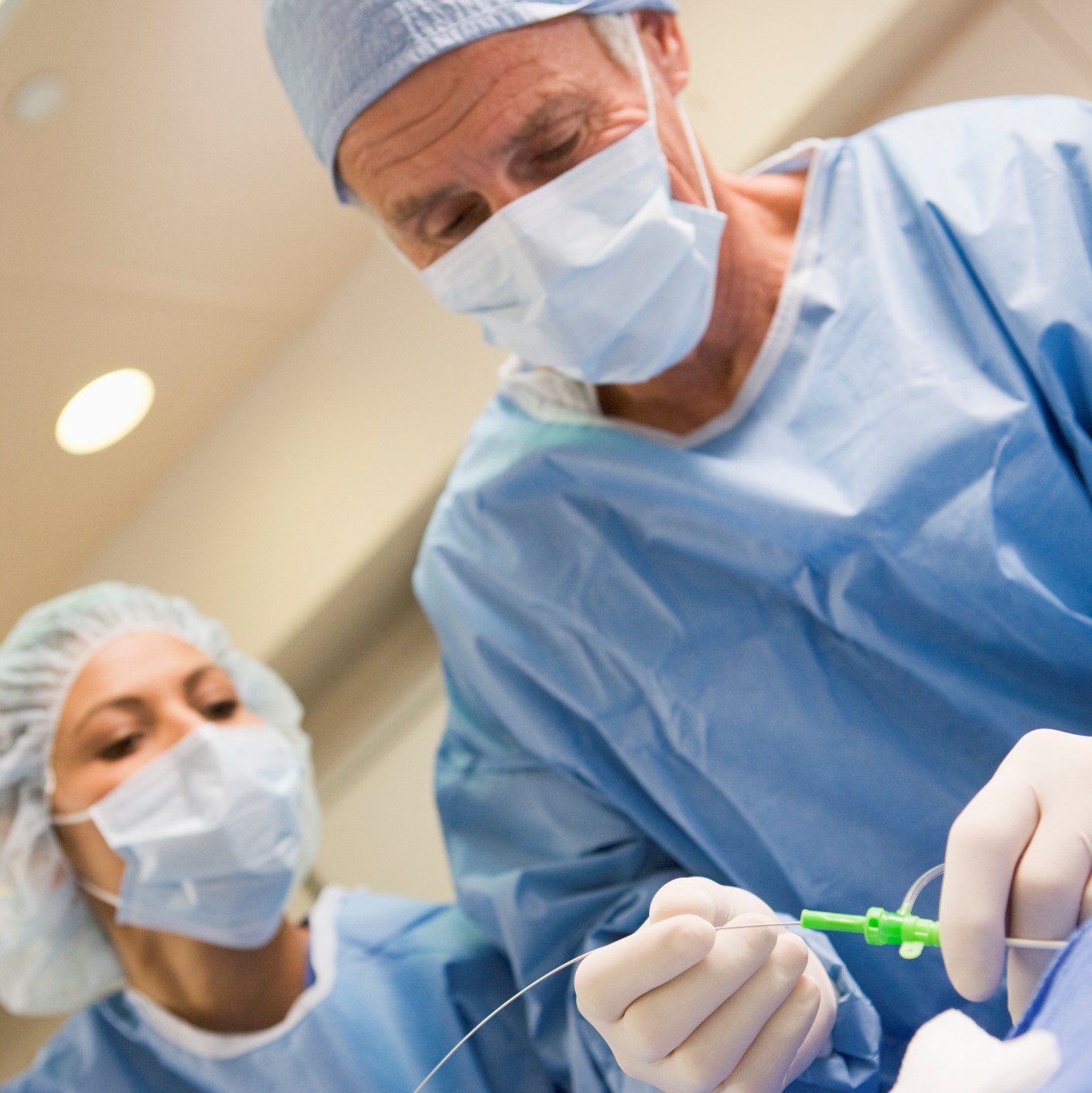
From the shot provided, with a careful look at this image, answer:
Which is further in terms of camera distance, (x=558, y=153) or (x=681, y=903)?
(x=558, y=153)

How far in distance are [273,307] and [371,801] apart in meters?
0.94

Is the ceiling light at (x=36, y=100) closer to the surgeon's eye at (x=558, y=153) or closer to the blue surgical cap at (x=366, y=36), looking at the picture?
the blue surgical cap at (x=366, y=36)

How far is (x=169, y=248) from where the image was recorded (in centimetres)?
179

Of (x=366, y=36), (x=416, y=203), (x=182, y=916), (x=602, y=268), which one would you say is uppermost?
(x=366, y=36)

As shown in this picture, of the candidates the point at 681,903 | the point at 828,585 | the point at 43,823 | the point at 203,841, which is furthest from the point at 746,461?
the point at 43,823

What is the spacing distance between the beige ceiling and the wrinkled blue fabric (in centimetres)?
142

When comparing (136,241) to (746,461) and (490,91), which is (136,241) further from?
(746,461)

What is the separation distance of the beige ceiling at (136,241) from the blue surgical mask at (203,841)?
1.99 ft

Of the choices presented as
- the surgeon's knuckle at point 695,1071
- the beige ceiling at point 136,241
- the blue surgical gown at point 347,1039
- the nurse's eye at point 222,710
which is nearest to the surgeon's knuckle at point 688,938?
the surgeon's knuckle at point 695,1071

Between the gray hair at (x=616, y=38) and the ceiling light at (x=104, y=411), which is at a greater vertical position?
the gray hair at (x=616, y=38)

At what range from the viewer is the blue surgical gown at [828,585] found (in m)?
1.13

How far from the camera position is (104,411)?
1914 millimetres

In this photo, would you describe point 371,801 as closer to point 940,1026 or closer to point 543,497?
point 543,497

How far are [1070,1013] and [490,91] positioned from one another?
3.12ft
